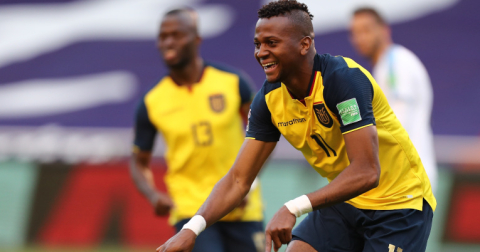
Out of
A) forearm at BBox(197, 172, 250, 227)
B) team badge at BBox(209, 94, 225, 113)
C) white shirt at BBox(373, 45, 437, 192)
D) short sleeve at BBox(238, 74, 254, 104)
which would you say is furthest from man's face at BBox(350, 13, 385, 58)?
forearm at BBox(197, 172, 250, 227)

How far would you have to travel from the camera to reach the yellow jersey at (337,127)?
3.55 m

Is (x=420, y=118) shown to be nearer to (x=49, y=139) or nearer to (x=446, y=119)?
(x=446, y=119)

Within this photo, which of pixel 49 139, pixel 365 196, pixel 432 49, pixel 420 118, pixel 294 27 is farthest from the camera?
pixel 432 49

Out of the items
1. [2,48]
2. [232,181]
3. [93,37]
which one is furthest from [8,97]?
[232,181]

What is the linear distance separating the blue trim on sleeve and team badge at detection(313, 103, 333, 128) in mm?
46

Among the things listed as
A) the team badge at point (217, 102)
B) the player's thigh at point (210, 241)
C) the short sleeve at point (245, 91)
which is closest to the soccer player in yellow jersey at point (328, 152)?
the player's thigh at point (210, 241)

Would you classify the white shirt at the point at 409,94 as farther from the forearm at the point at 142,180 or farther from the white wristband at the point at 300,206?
the white wristband at the point at 300,206

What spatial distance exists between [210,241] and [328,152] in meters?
1.65

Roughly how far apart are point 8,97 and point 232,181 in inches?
369

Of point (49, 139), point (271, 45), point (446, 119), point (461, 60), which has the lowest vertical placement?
point (49, 139)

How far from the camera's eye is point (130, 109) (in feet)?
39.5

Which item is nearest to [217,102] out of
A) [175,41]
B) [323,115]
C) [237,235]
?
[175,41]

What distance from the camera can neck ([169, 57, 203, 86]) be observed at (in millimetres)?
5812

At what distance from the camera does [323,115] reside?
3654 mm
